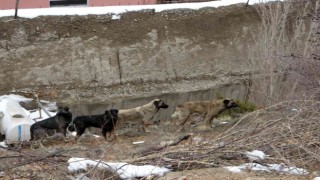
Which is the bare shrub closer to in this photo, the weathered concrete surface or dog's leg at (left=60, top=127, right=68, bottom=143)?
the weathered concrete surface

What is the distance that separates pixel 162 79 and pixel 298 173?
30.9ft

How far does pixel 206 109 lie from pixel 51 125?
3.57 metres

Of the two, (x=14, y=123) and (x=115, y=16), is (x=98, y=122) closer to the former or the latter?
(x=14, y=123)

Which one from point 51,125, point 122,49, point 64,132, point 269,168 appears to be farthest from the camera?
point 122,49

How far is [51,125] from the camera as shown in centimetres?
1269

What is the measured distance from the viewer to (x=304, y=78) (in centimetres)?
1134

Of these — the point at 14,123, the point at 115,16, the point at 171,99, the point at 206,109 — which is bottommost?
the point at 171,99

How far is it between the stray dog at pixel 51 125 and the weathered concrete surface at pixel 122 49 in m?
2.82

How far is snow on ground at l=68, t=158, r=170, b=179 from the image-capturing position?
7336 mm

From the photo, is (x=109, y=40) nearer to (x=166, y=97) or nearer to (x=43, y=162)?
(x=166, y=97)

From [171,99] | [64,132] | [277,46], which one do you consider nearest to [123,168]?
[64,132]

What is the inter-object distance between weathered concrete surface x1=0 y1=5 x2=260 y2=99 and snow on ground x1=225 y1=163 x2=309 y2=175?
8702mm

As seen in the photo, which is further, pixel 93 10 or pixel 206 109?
pixel 93 10

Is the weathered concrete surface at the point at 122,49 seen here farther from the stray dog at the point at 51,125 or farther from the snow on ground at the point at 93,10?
the stray dog at the point at 51,125
